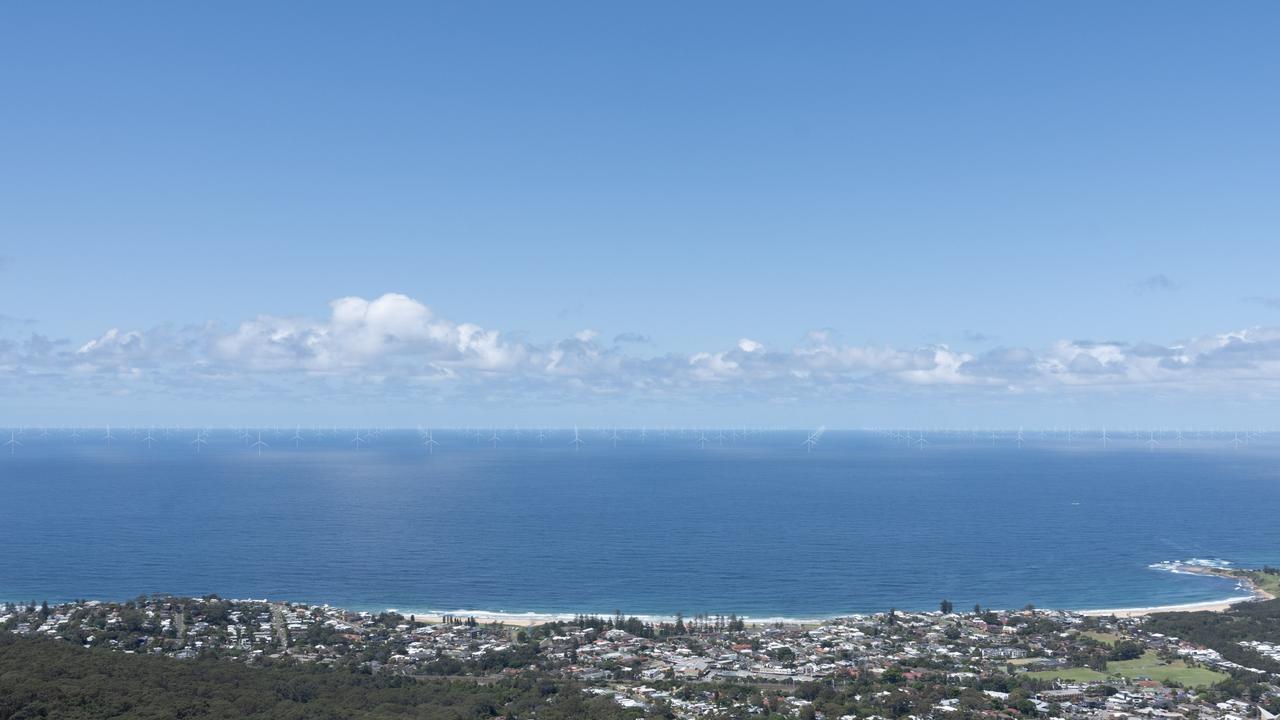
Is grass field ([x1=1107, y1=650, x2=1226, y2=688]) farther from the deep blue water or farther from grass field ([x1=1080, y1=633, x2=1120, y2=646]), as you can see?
the deep blue water

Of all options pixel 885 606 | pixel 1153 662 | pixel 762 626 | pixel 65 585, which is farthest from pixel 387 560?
pixel 1153 662

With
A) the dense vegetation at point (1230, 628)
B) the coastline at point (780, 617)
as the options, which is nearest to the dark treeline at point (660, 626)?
the coastline at point (780, 617)

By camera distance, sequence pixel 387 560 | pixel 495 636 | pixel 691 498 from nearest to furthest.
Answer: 1. pixel 495 636
2. pixel 387 560
3. pixel 691 498

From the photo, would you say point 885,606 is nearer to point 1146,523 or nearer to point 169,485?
point 1146,523

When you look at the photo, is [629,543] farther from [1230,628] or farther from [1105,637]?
[1230,628]

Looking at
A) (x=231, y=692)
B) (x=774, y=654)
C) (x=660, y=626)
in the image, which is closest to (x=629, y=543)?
(x=660, y=626)
